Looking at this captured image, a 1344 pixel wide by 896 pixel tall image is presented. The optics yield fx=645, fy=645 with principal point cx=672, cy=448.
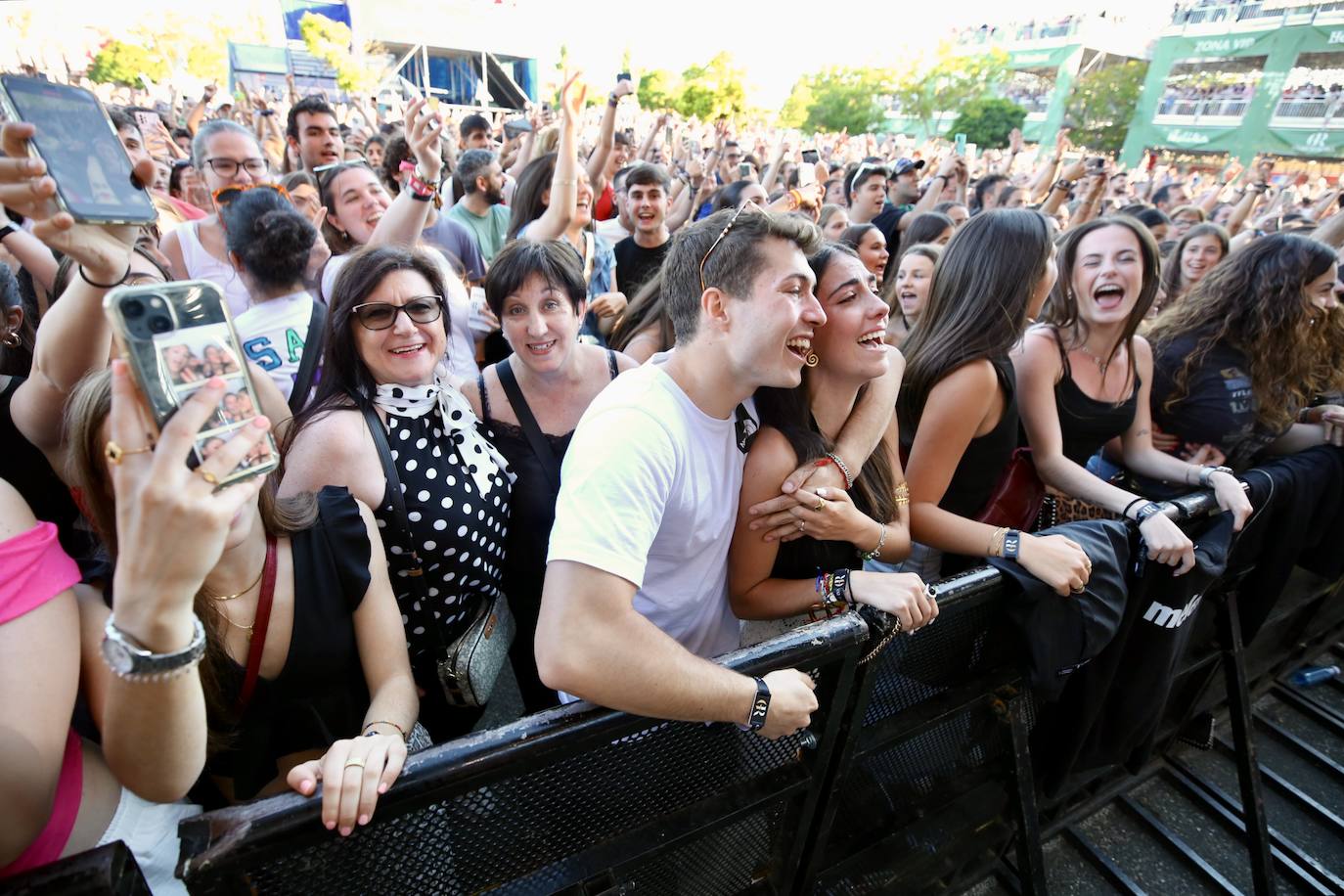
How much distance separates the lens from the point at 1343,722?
3.35 metres

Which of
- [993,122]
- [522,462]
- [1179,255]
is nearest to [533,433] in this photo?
[522,462]

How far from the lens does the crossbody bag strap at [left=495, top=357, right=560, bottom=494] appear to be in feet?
7.30

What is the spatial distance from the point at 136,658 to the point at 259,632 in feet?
1.80

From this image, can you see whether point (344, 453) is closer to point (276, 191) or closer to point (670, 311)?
point (670, 311)

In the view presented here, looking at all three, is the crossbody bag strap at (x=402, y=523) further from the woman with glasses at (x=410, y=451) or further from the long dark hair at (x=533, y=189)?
the long dark hair at (x=533, y=189)

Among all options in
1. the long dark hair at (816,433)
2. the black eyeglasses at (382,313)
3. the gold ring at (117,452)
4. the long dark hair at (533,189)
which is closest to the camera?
the gold ring at (117,452)

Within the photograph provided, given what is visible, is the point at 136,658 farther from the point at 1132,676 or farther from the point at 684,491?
the point at 1132,676

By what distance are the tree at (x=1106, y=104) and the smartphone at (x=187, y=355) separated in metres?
48.4

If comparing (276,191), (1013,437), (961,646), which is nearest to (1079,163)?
(1013,437)

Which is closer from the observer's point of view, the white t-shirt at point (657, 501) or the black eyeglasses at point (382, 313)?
the white t-shirt at point (657, 501)

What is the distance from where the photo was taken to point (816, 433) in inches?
73.0

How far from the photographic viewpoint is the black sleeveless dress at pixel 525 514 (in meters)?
2.19

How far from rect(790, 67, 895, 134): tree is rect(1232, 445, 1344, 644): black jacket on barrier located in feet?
161

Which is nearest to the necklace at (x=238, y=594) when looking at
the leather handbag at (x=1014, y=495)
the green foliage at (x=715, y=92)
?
the leather handbag at (x=1014, y=495)
